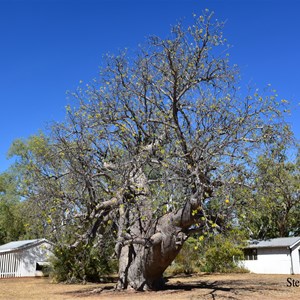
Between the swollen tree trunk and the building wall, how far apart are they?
62.3ft

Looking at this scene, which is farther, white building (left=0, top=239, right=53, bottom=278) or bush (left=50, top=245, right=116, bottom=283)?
white building (left=0, top=239, right=53, bottom=278)

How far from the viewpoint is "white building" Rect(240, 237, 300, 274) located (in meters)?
32.7

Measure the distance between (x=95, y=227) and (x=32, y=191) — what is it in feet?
12.2

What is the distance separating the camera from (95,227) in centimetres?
1820

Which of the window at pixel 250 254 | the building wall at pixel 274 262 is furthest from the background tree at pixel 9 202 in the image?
the building wall at pixel 274 262

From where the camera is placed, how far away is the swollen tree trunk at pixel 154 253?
635 inches

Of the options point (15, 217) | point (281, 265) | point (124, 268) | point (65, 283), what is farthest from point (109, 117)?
point (15, 217)

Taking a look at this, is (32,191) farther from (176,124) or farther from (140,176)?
(176,124)

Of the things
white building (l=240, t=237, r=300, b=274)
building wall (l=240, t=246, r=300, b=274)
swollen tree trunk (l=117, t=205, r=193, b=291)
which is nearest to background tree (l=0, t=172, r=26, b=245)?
white building (l=240, t=237, r=300, b=274)

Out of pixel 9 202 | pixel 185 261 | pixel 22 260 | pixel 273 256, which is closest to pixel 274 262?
pixel 273 256

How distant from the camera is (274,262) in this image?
34.0 metres

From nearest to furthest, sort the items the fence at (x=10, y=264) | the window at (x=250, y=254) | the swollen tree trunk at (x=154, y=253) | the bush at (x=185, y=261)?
1. the swollen tree trunk at (x=154, y=253)
2. the bush at (x=185, y=261)
3. the fence at (x=10, y=264)
4. the window at (x=250, y=254)

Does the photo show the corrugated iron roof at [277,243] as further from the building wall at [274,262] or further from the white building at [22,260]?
the white building at [22,260]

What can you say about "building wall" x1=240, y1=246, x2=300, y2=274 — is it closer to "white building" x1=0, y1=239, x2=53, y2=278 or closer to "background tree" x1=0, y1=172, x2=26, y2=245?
"white building" x1=0, y1=239, x2=53, y2=278
